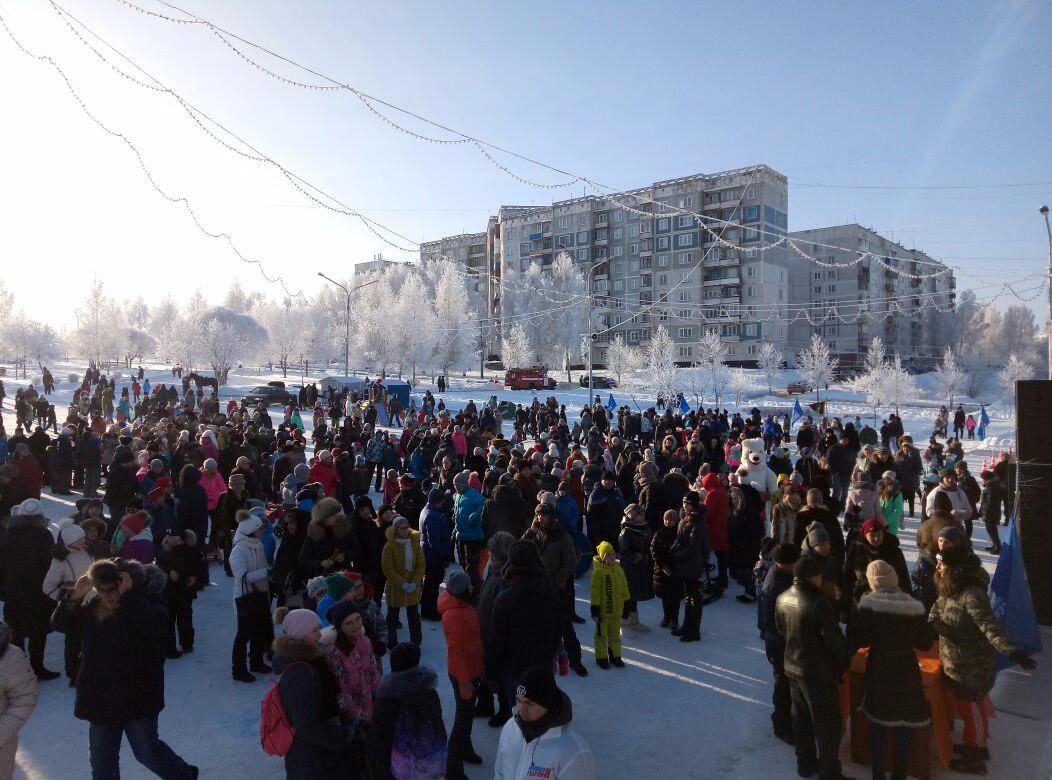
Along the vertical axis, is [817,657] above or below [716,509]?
below

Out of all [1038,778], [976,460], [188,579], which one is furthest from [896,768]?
[976,460]

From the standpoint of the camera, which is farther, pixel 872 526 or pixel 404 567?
pixel 404 567

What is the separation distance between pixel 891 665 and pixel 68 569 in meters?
6.06

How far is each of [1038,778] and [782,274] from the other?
7448 cm

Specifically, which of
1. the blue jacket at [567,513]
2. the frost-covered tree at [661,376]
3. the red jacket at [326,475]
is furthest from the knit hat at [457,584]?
the frost-covered tree at [661,376]

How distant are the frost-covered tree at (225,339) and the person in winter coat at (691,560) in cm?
5187

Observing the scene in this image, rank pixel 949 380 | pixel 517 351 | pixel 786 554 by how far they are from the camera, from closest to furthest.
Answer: pixel 786 554
pixel 949 380
pixel 517 351

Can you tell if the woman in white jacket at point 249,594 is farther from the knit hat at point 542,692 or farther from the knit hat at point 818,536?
the knit hat at point 818,536

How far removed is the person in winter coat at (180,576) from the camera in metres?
6.10

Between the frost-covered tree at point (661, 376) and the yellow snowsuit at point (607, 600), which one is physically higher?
the frost-covered tree at point (661, 376)

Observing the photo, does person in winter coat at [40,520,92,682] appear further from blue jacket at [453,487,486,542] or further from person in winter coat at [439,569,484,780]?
blue jacket at [453,487,486,542]

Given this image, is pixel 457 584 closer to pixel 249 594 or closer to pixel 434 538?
pixel 249 594

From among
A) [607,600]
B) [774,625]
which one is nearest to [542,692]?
[774,625]

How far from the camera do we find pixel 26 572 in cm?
555
